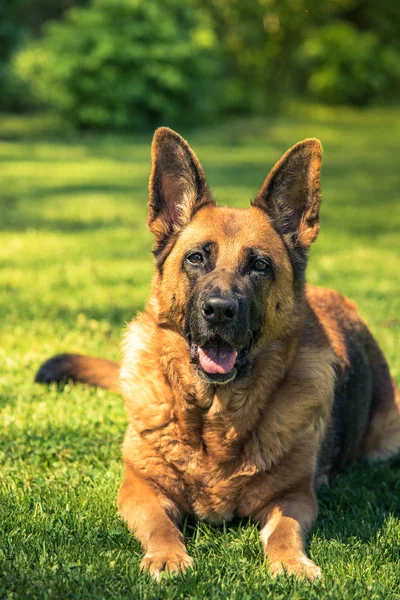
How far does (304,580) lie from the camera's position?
338cm

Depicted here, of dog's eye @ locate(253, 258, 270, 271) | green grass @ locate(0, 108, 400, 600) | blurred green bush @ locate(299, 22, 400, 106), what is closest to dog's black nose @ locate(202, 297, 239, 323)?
dog's eye @ locate(253, 258, 270, 271)

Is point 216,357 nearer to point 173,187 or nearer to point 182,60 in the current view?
point 173,187

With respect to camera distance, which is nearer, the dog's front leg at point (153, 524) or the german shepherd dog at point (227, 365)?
the dog's front leg at point (153, 524)

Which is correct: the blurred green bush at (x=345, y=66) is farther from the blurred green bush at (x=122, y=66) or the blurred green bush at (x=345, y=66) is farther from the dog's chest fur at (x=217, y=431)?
the dog's chest fur at (x=217, y=431)

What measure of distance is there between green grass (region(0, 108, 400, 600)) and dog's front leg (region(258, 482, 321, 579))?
2.8 inches

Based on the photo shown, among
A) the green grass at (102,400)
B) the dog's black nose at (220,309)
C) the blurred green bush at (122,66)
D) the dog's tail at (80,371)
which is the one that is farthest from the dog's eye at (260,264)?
the blurred green bush at (122,66)

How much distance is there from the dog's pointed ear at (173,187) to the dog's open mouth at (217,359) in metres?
A: 0.69

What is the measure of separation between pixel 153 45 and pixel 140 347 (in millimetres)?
20822

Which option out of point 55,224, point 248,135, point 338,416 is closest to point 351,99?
point 248,135

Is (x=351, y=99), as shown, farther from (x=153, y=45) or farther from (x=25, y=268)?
(x=25, y=268)

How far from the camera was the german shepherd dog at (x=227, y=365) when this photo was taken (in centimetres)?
394

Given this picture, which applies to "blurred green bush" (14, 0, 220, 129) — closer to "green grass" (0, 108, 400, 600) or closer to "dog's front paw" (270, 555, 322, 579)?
"green grass" (0, 108, 400, 600)

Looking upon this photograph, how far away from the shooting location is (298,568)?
350 cm

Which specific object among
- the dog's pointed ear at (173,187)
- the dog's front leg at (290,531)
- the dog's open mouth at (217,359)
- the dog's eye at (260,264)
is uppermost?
the dog's pointed ear at (173,187)
